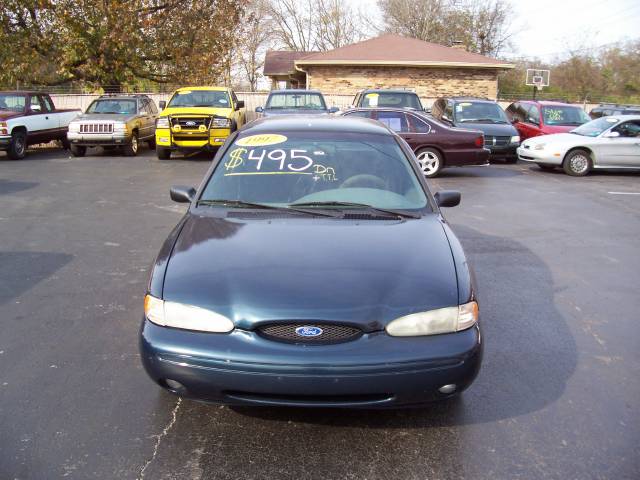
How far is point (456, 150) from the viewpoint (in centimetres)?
1319

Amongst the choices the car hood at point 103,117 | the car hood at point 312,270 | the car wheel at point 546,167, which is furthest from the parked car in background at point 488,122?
Answer: the car hood at point 312,270

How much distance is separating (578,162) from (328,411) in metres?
12.8

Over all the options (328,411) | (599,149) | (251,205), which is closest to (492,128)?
(599,149)

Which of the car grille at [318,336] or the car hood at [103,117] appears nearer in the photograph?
the car grille at [318,336]

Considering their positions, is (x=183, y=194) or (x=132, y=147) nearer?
(x=183, y=194)

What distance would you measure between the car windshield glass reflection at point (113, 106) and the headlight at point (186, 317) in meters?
15.5

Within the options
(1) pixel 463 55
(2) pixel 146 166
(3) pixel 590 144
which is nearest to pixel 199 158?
(2) pixel 146 166

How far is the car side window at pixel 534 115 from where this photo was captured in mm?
17797

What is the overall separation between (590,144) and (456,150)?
11.7 feet

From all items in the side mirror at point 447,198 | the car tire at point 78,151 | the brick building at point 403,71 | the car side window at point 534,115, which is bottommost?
the car tire at point 78,151

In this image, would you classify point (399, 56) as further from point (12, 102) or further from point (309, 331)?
point (309, 331)

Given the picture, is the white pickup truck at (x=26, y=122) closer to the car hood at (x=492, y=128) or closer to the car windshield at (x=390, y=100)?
the car windshield at (x=390, y=100)

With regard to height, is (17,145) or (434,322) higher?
(17,145)

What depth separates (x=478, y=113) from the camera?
16781 mm
